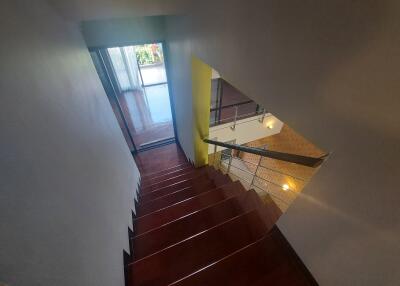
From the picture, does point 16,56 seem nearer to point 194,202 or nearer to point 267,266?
point 267,266

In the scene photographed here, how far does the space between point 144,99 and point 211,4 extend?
4.44m

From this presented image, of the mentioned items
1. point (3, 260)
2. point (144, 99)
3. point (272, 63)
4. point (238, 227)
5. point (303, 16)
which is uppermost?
point (303, 16)

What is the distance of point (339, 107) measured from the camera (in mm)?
500

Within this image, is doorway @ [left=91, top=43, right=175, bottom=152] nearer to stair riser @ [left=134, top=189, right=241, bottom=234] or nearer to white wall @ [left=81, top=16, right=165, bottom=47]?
white wall @ [left=81, top=16, right=165, bottom=47]

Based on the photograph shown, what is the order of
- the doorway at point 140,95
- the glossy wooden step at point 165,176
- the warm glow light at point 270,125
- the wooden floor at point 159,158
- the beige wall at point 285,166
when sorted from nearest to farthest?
the glossy wooden step at point 165,176 < the wooden floor at point 159,158 < the doorway at point 140,95 < the beige wall at point 285,166 < the warm glow light at point 270,125

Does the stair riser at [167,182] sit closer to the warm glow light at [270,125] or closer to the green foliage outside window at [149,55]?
the warm glow light at [270,125]

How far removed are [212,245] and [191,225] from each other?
294 millimetres

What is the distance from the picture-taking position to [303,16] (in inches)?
20.9

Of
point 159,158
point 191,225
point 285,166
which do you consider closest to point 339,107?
point 191,225

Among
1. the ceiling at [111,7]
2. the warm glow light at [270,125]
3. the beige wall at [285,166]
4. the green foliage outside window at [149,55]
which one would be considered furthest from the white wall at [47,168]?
the green foliage outside window at [149,55]

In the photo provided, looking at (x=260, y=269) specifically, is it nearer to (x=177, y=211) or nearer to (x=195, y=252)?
(x=195, y=252)

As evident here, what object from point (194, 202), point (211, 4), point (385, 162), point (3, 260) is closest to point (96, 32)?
point (211, 4)

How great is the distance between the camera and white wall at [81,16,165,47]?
6.84 ft

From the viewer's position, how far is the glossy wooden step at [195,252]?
112 cm
